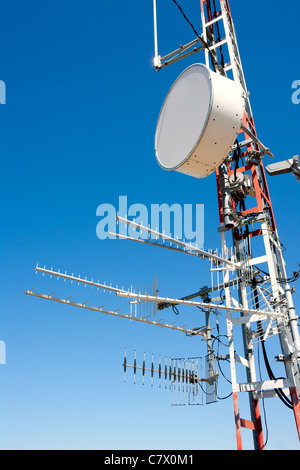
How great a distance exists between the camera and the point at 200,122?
1224 centimetres

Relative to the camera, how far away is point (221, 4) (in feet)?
58.8

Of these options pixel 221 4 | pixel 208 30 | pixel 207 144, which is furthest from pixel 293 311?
pixel 221 4

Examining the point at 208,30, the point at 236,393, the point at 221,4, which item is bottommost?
the point at 236,393

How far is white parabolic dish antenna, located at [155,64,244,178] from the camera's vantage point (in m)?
12.0

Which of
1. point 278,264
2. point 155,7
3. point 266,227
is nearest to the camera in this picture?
point 266,227

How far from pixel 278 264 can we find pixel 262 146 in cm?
425

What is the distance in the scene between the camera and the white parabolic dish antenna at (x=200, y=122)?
472 inches

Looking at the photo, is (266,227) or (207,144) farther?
(266,227)
